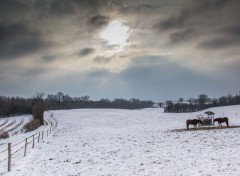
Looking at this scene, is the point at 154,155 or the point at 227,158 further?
the point at 154,155

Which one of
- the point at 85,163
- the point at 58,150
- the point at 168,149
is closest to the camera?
the point at 85,163

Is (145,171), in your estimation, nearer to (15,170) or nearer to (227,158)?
(227,158)

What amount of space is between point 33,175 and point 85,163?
4.45 meters

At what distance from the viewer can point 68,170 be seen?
20.9 metres

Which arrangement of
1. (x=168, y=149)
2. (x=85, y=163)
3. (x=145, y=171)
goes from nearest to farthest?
1. (x=145, y=171)
2. (x=85, y=163)
3. (x=168, y=149)

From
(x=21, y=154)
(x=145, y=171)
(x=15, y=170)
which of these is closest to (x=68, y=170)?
(x=15, y=170)

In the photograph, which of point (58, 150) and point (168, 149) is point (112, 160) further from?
point (58, 150)

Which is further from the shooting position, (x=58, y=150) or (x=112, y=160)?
(x=58, y=150)

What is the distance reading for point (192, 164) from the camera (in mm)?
20016

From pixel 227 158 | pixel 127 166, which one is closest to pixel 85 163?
pixel 127 166

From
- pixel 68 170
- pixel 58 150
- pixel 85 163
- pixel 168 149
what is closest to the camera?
pixel 68 170

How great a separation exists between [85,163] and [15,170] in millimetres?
4839

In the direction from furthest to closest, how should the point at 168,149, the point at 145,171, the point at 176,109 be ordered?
the point at 176,109 < the point at 168,149 < the point at 145,171

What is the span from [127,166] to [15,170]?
741 cm
